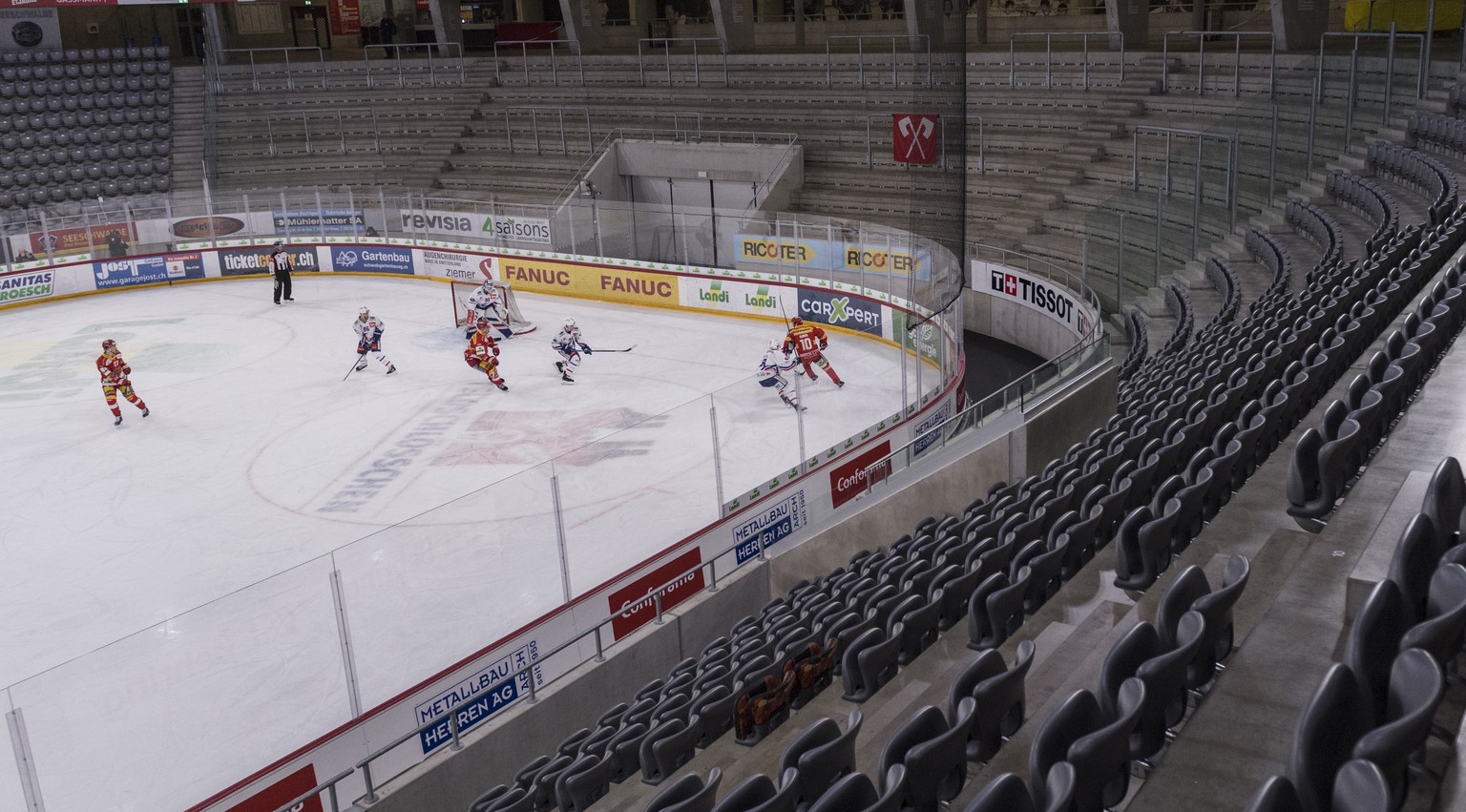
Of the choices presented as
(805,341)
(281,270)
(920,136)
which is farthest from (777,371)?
(281,270)

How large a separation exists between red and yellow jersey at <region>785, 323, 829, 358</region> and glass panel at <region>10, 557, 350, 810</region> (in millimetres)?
7993

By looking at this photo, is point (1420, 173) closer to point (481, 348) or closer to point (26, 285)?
point (481, 348)

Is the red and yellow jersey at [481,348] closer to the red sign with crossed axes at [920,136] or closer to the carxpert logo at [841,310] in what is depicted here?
the carxpert logo at [841,310]

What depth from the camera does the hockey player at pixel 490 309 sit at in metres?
19.6

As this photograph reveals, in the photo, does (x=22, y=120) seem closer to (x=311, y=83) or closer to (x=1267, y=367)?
(x=311, y=83)

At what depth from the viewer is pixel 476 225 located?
2659 cm

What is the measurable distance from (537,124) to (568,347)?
1615 cm

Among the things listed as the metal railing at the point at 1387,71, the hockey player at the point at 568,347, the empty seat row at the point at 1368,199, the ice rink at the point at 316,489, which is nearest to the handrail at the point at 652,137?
the ice rink at the point at 316,489

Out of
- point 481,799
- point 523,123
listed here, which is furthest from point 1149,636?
point 523,123

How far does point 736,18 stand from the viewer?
33.2m

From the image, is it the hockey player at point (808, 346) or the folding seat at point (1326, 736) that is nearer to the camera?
the folding seat at point (1326, 736)

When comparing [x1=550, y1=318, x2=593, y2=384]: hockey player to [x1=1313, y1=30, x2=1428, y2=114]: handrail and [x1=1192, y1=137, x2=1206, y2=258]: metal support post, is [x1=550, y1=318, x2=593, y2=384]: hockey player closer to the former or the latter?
[x1=1192, y1=137, x2=1206, y2=258]: metal support post

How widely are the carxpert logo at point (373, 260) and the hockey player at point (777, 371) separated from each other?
14.2 m

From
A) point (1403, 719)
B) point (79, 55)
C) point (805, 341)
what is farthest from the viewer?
point (79, 55)
